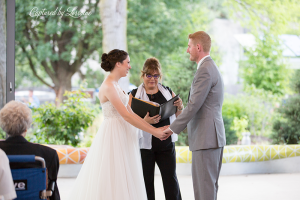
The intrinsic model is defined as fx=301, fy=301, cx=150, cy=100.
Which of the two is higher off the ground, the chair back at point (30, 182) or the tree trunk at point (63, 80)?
the tree trunk at point (63, 80)

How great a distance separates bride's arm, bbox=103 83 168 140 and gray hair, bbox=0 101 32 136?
92 centimetres

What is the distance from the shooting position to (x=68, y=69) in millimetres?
11773

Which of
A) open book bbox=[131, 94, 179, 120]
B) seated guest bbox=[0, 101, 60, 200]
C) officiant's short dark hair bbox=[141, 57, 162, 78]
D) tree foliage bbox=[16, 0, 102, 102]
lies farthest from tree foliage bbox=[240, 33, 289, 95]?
seated guest bbox=[0, 101, 60, 200]

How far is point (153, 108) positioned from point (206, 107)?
513 millimetres

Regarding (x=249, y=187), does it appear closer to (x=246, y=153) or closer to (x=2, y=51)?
(x=246, y=153)

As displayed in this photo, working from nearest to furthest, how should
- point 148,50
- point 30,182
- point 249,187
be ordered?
point 30,182, point 249,187, point 148,50

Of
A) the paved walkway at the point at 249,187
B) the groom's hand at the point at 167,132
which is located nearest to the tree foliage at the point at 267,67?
the paved walkway at the point at 249,187

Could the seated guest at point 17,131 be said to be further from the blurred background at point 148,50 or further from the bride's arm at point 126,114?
the blurred background at point 148,50

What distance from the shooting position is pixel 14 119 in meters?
1.80

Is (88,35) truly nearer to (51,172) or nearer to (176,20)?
(176,20)

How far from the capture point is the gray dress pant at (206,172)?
2.43 meters

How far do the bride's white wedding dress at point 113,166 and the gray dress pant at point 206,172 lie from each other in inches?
20.8

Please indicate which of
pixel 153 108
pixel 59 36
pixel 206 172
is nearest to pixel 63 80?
pixel 59 36

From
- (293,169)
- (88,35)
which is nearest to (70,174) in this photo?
(293,169)
